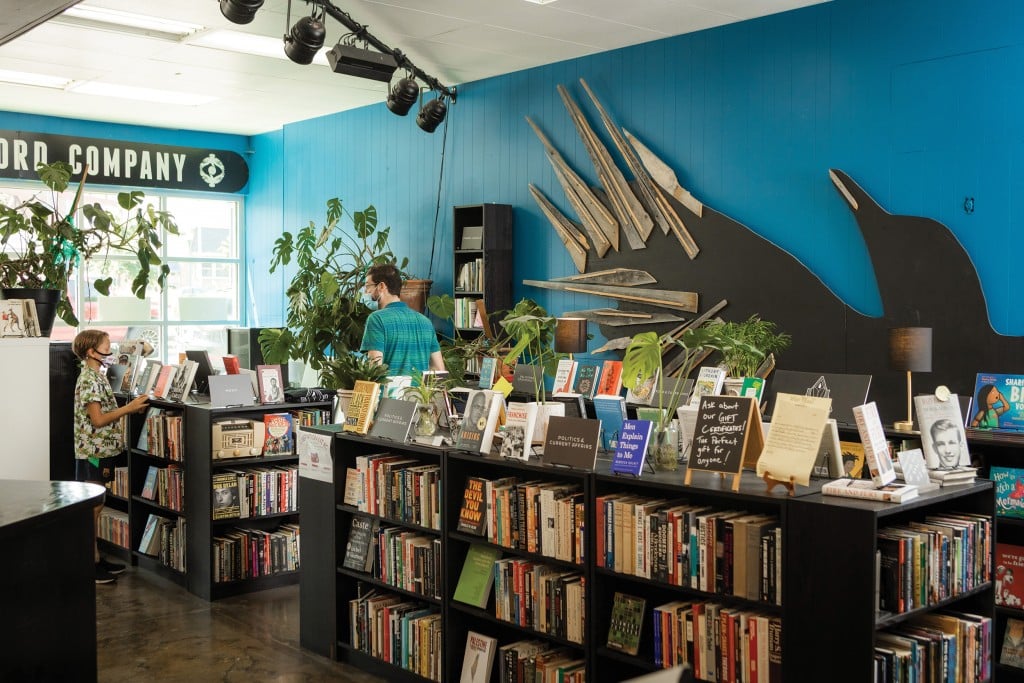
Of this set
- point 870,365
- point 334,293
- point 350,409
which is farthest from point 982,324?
point 334,293

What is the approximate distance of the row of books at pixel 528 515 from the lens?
4.07 metres

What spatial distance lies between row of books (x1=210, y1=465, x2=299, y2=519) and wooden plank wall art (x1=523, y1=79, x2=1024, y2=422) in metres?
2.61

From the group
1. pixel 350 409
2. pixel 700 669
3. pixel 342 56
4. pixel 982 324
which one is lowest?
pixel 700 669

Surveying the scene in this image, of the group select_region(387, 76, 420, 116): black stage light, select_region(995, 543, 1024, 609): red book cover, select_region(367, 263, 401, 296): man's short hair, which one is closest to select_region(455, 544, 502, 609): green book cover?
select_region(367, 263, 401, 296): man's short hair

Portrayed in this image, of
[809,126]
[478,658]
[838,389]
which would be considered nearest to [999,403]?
[838,389]

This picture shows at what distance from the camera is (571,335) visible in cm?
643

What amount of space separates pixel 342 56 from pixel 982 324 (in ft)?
14.1

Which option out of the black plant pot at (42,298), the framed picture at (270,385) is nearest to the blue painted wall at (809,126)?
the framed picture at (270,385)

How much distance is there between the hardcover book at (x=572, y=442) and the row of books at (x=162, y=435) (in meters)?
3.61

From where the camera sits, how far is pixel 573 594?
4078mm

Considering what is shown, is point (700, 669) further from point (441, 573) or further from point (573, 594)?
point (441, 573)

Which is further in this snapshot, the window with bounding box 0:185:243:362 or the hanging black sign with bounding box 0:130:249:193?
the window with bounding box 0:185:243:362

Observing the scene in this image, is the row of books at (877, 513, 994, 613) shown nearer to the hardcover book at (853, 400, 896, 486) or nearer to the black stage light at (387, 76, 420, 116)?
the hardcover book at (853, 400, 896, 486)

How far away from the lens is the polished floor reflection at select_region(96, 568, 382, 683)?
202 inches
